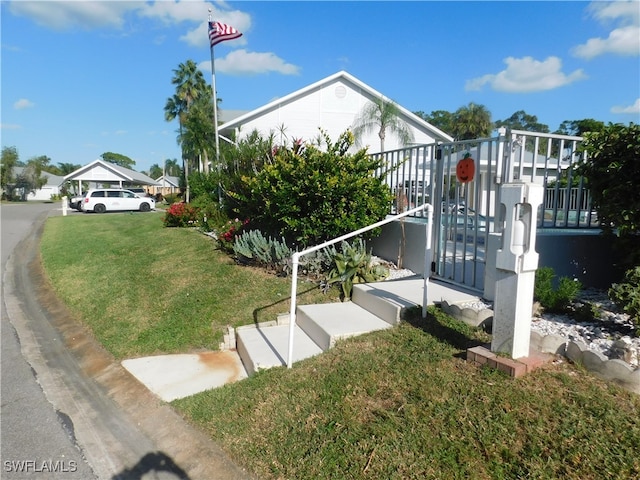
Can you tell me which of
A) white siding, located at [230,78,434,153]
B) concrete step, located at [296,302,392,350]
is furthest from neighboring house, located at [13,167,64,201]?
concrete step, located at [296,302,392,350]

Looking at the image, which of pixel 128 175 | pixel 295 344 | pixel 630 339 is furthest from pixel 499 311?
pixel 128 175

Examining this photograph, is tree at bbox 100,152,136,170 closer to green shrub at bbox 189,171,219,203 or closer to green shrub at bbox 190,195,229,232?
green shrub at bbox 189,171,219,203

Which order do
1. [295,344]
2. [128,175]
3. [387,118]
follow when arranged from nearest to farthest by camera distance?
[295,344] < [387,118] < [128,175]

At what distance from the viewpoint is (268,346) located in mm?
4965

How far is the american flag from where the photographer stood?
13922mm

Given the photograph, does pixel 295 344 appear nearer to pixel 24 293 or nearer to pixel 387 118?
pixel 24 293

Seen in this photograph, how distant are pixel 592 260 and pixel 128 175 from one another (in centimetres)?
4942

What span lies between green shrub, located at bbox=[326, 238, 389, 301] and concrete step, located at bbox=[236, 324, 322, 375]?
102 centimetres

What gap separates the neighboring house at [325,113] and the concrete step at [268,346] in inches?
732

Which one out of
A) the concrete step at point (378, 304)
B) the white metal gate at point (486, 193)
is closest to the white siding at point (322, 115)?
the white metal gate at point (486, 193)

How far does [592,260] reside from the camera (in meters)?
→ 5.43

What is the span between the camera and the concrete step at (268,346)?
4.51 meters

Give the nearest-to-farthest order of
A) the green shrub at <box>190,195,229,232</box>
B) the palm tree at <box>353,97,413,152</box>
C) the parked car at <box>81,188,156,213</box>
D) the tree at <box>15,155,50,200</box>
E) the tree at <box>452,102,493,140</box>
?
the green shrub at <box>190,195,229,232</box> → the palm tree at <box>353,97,413,152</box> → the parked car at <box>81,188,156,213</box> → the tree at <box>452,102,493,140</box> → the tree at <box>15,155,50,200</box>

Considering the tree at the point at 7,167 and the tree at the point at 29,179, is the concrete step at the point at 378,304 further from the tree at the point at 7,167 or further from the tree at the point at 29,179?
the tree at the point at 29,179
